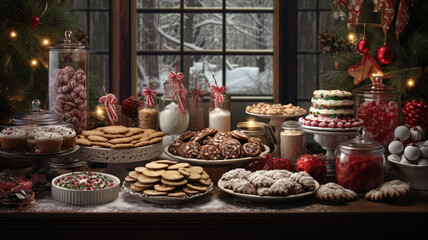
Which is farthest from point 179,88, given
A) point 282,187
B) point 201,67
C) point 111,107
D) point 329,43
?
point 201,67

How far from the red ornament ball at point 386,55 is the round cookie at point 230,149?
1.05 meters

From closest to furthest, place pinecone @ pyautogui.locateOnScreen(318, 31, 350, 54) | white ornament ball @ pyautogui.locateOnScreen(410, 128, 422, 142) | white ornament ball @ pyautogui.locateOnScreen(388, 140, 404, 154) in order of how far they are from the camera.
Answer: white ornament ball @ pyautogui.locateOnScreen(388, 140, 404, 154) < white ornament ball @ pyautogui.locateOnScreen(410, 128, 422, 142) < pinecone @ pyautogui.locateOnScreen(318, 31, 350, 54)

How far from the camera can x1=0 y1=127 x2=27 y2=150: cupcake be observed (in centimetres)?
212

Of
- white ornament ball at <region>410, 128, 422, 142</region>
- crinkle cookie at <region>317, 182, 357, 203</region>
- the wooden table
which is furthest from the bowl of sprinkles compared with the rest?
white ornament ball at <region>410, 128, 422, 142</region>

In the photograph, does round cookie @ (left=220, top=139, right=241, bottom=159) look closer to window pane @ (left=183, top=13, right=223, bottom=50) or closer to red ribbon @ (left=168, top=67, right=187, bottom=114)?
red ribbon @ (left=168, top=67, right=187, bottom=114)

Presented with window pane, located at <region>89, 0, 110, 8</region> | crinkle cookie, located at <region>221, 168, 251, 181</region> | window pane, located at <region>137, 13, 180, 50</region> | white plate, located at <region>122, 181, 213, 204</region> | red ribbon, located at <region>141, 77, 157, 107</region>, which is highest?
window pane, located at <region>89, 0, 110, 8</region>

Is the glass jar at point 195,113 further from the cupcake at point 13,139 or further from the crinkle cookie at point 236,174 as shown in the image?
the cupcake at point 13,139

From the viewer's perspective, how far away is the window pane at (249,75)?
14.3 feet

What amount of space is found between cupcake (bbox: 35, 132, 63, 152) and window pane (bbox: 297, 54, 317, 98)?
2.59 metres

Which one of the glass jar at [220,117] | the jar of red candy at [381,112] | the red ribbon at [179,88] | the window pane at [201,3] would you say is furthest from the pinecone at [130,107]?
the window pane at [201,3]
